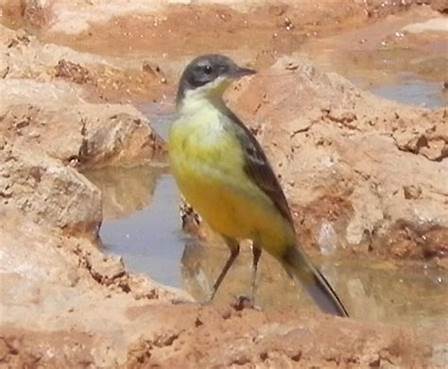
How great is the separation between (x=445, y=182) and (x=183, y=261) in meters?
1.79

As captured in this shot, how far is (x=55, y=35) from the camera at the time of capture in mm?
19531

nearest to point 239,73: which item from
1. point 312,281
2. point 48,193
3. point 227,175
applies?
point 227,175

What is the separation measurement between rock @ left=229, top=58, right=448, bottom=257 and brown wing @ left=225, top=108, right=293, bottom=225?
9.66 ft

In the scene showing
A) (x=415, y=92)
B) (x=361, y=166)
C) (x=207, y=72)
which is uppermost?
(x=207, y=72)

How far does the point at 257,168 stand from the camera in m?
8.52

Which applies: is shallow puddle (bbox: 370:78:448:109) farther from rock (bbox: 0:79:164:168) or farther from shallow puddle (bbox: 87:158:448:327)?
shallow puddle (bbox: 87:158:448:327)

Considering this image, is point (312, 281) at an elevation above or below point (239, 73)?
below

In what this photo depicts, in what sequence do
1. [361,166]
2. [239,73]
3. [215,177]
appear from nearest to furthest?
[215,177] → [239,73] → [361,166]

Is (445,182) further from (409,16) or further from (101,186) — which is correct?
(409,16)

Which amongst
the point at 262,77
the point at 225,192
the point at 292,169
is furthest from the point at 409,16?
the point at 225,192

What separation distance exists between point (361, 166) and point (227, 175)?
3671mm

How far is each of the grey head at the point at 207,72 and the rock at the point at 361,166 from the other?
3.07m

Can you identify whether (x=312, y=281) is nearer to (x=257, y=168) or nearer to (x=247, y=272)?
(x=257, y=168)

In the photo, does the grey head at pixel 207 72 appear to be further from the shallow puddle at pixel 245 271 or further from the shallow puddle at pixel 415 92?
the shallow puddle at pixel 415 92
